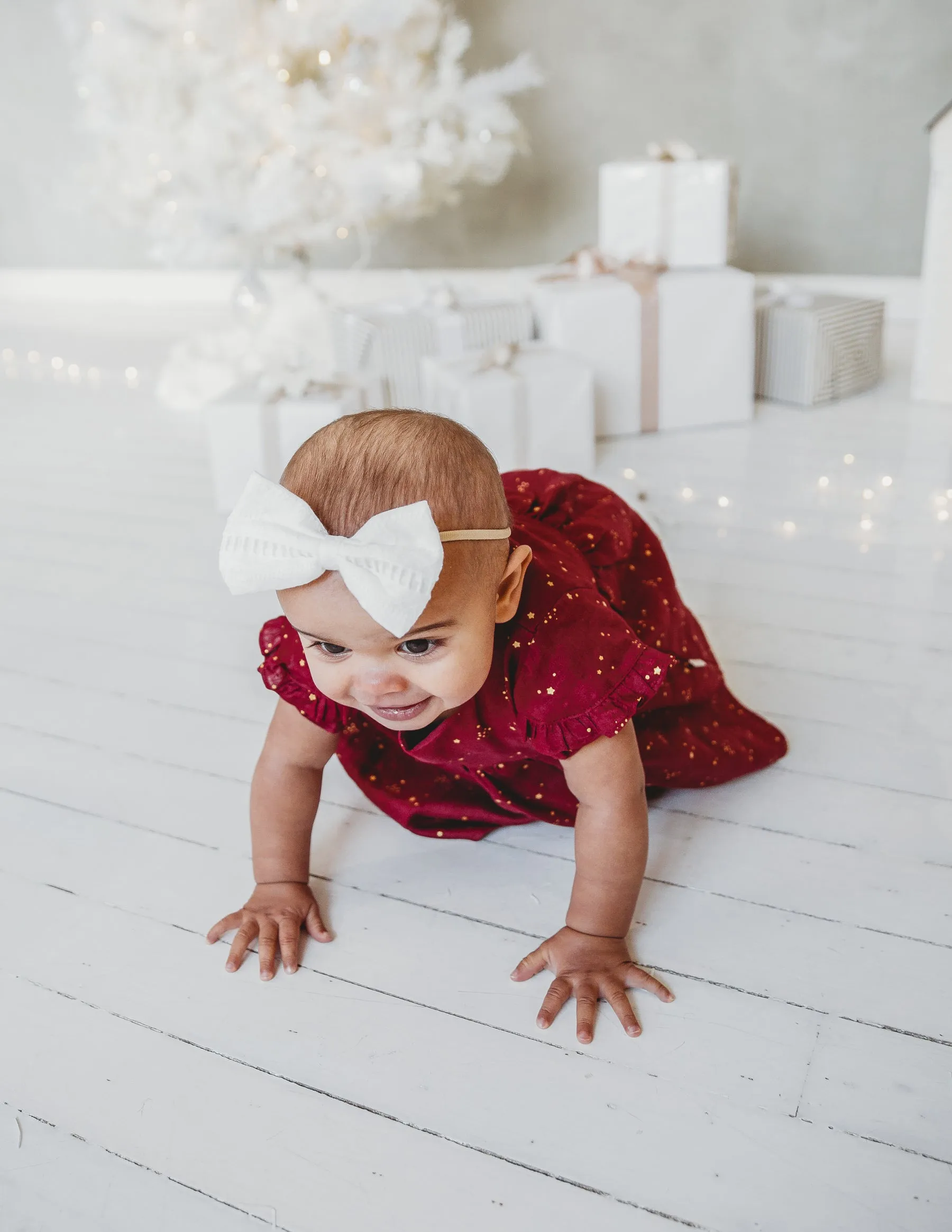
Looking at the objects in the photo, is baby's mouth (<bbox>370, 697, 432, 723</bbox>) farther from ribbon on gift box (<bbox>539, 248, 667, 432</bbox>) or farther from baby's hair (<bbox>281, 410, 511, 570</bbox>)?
ribbon on gift box (<bbox>539, 248, 667, 432</bbox>)

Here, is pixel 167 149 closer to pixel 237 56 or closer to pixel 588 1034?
pixel 237 56

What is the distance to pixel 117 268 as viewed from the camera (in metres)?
4.55

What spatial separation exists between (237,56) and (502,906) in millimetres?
2391

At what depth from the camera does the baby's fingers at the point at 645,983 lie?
0.90 metres

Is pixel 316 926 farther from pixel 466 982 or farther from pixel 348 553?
pixel 348 553

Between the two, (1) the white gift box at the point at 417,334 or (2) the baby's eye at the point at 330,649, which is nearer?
(2) the baby's eye at the point at 330,649

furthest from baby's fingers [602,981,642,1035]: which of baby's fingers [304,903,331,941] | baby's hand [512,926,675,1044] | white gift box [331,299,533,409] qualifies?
white gift box [331,299,533,409]

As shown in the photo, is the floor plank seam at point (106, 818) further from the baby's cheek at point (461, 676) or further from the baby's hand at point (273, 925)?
the baby's cheek at point (461, 676)

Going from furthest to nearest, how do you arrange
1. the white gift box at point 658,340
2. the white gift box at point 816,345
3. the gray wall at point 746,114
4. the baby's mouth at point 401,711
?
the gray wall at point 746,114
the white gift box at point 816,345
the white gift box at point 658,340
the baby's mouth at point 401,711

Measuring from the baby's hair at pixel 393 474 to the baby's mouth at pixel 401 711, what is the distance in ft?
0.40

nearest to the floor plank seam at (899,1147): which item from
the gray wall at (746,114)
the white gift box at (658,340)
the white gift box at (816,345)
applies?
the white gift box at (658,340)

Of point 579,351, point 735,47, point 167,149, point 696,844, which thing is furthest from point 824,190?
point 696,844

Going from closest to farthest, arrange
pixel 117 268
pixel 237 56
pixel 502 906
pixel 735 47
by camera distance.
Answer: pixel 502 906 → pixel 237 56 → pixel 735 47 → pixel 117 268

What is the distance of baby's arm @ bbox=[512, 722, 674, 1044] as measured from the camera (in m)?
0.90
